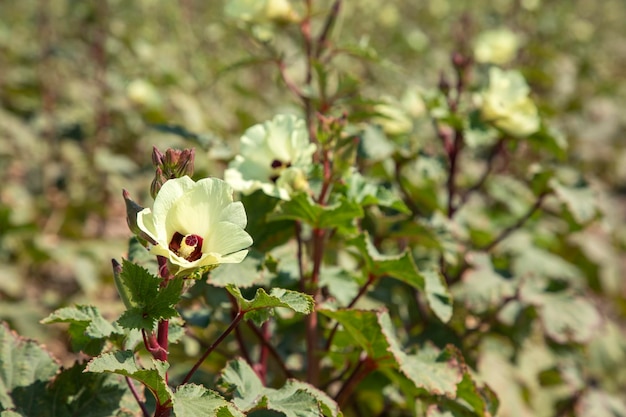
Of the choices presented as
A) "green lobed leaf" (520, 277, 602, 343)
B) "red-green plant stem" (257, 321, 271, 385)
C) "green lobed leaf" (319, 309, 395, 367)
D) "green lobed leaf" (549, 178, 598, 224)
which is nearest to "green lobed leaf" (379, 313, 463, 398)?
"green lobed leaf" (319, 309, 395, 367)

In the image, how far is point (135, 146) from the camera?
380 cm

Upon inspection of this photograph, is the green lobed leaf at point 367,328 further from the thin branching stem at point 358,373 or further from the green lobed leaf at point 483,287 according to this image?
the green lobed leaf at point 483,287

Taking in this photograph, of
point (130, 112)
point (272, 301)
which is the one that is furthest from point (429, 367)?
point (130, 112)

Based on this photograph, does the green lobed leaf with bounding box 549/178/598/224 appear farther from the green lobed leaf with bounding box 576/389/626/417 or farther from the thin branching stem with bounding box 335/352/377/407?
the thin branching stem with bounding box 335/352/377/407

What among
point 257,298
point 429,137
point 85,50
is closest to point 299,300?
point 257,298

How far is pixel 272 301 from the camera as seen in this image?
38.8 inches

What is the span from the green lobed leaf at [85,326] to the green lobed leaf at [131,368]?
97mm

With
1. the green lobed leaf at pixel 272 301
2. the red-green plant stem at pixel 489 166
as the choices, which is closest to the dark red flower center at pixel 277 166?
the green lobed leaf at pixel 272 301

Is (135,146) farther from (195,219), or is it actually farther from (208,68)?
(195,219)

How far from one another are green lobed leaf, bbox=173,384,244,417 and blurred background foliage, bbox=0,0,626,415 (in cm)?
76

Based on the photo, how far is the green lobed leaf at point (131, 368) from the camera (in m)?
0.91

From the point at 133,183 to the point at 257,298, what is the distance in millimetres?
2489

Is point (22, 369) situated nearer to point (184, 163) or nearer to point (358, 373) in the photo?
point (184, 163)

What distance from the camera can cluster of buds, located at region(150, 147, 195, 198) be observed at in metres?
1.01
